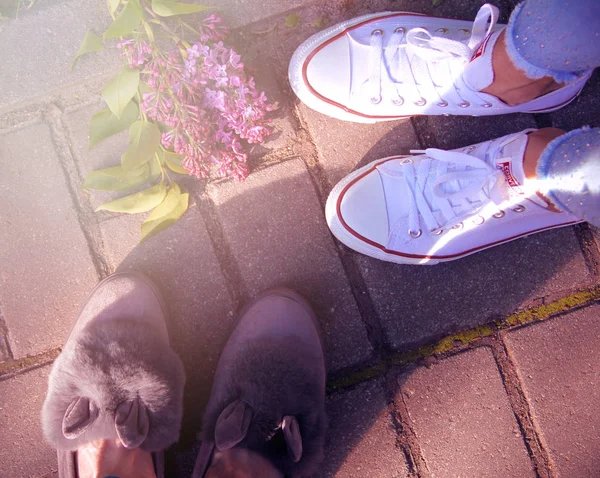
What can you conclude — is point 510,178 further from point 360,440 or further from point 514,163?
point 360,440

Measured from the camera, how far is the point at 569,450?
142cm

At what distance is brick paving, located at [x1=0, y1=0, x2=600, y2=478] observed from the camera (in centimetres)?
141

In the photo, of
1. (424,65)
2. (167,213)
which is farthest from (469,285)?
(167,213)

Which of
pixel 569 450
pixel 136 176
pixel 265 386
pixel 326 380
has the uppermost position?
pixel 136 176

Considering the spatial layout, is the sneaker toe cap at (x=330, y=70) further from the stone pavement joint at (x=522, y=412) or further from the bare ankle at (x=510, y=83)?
the stone pavement joint at (x=522, y=412)

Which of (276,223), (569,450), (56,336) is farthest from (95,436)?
(569,450)

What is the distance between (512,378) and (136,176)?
147cm

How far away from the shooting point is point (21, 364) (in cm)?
142

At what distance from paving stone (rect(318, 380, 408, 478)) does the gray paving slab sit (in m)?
0.23

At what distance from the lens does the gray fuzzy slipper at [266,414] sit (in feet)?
3.75

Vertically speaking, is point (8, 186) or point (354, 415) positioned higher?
point (8, 186)

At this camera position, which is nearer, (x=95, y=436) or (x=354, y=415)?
(x=95, y=436)

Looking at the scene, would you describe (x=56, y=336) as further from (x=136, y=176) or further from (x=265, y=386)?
(x=265, y=386)

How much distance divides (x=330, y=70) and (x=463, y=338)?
103 cm
